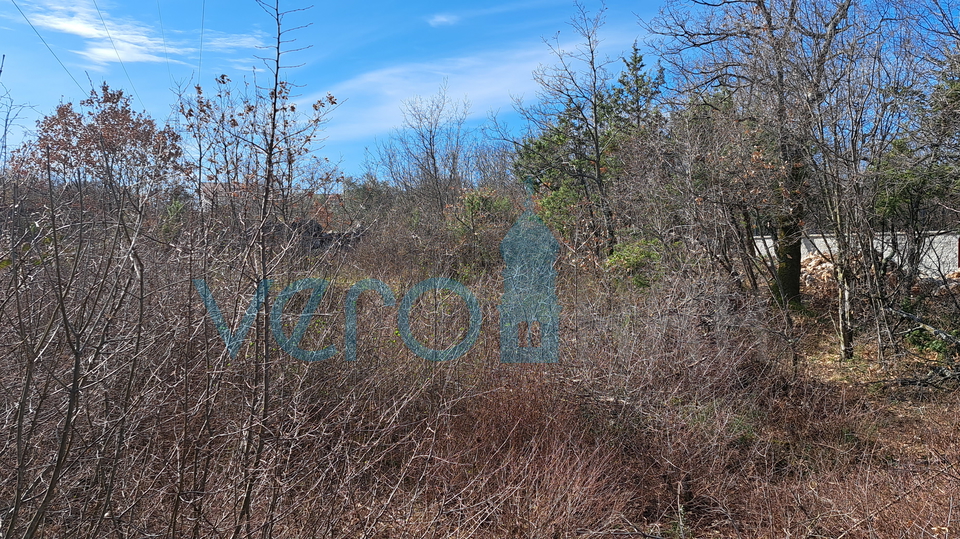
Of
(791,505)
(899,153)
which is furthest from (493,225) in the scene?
(791,505)

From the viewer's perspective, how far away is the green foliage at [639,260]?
9281 mm

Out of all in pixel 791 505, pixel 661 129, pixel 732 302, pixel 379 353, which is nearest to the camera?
pixel 791 505

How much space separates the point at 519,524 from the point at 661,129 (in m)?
8.19

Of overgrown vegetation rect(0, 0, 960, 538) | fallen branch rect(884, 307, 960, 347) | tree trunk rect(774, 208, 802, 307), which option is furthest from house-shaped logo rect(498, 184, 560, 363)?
tree trunk rect(774, 208, 802, 307)

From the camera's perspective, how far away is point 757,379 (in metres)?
7.27

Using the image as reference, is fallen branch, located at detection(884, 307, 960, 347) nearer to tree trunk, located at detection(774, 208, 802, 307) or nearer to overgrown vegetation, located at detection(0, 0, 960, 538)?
overgrown vegetation, located at detection(0, 0, 960, 538)

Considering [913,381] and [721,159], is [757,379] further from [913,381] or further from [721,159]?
[721,159]

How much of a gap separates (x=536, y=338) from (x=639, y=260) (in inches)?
126

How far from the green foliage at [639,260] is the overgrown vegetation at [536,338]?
5cm

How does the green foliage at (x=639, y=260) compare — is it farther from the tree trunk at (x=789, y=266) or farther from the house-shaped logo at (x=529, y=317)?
the tree trunk at (x=789, y=266)

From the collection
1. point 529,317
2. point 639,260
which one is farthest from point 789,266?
point 529,317

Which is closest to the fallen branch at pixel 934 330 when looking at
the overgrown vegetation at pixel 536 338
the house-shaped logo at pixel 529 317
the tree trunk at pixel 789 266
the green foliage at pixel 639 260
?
the overgrown vegetation at pixel 536 338

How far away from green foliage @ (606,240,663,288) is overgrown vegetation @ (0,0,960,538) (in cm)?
5

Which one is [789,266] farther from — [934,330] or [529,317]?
[529,317]
